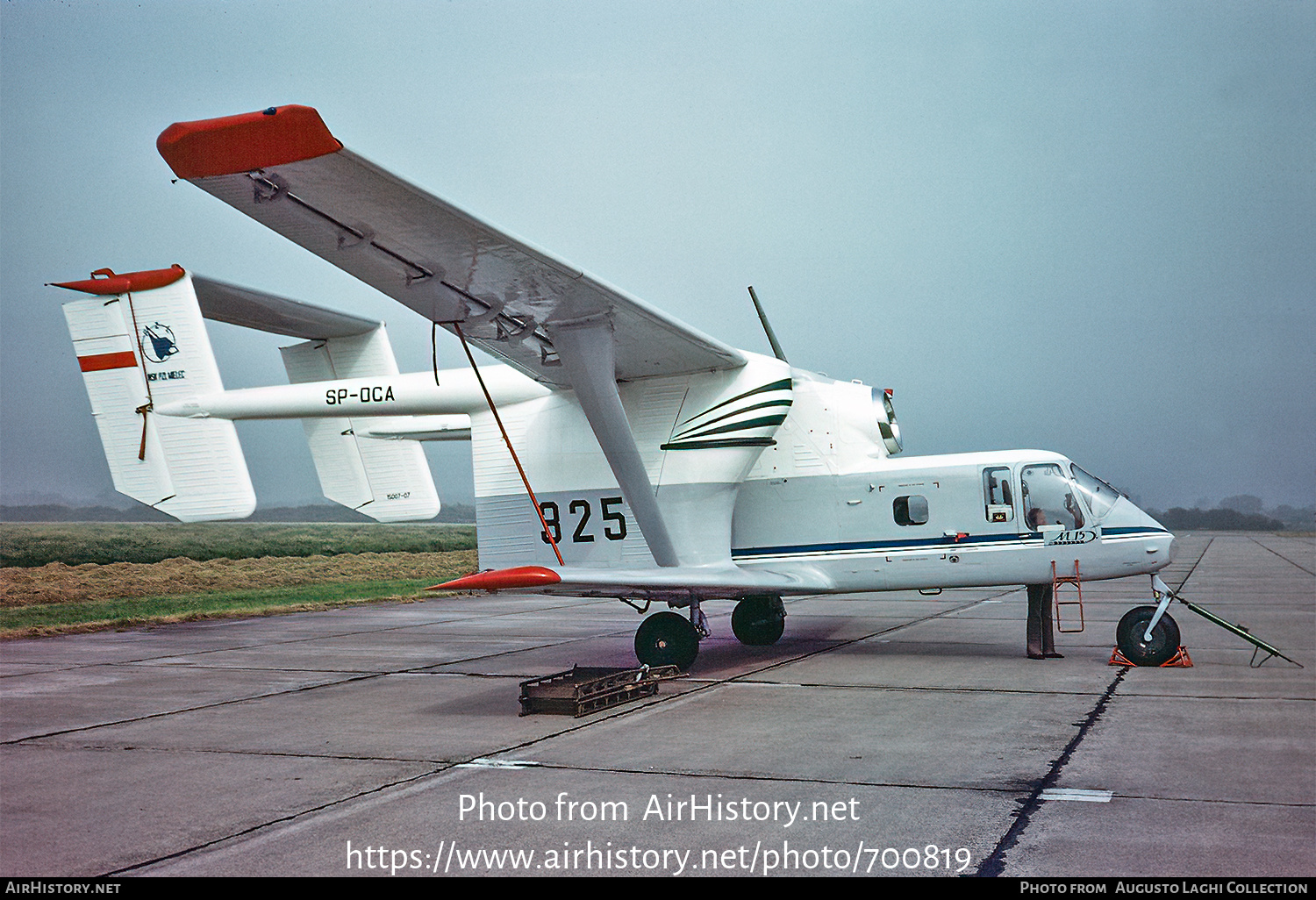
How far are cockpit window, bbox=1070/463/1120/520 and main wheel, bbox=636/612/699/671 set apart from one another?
4.87 m

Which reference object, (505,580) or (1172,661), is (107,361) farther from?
(1172,661)

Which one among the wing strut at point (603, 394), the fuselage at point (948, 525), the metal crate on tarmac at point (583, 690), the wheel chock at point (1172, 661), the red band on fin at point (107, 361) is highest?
the red band on fin at point (107, 361)

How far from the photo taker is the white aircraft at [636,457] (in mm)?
10742

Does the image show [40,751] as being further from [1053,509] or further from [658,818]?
[1053,509]

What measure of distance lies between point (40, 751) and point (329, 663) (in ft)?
17.6

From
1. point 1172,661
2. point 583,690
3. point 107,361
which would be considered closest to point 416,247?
point 583,690

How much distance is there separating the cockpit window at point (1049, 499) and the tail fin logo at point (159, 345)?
10.8 metres

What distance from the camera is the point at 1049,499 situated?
474 inches

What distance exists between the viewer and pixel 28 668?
13.2 meters

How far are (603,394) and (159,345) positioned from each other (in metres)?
6.50

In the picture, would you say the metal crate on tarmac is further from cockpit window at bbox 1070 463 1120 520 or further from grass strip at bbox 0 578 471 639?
grass strip at bbox 0 578 471 639

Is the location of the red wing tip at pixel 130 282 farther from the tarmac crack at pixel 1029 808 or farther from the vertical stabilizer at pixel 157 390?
the tarmac crack at pixel 1029 808

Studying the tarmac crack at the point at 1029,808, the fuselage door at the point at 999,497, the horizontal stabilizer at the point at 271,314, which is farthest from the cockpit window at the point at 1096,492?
the horizontal stabilizer at the point at 271,314

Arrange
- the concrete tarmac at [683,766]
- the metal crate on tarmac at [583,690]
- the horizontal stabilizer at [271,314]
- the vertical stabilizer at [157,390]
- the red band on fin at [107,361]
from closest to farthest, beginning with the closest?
the concrete tarmac at [683,766]
the metal crate on tarmac at [583,690]
the vertical stabilizer at [157,390]
the red band on fin at [107,361]
the horizontal stabilizer at [271,314]
